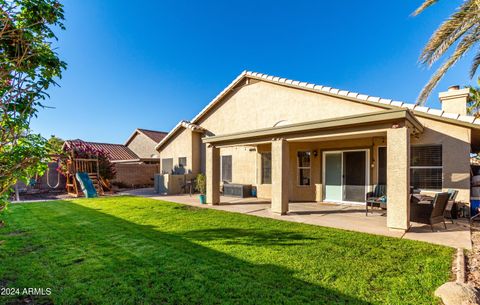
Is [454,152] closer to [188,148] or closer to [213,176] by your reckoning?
[213,176]

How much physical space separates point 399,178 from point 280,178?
13.7ft

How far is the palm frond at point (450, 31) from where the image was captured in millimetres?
7658

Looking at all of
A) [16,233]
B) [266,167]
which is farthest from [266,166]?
[16,233]

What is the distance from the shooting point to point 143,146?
31.8 meters

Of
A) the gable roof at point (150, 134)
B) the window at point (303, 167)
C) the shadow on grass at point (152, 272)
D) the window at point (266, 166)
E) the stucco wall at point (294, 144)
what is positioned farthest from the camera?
the gable roof at point (150, 134)

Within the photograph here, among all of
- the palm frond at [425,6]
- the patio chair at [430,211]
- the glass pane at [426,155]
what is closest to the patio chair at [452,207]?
the glass pane at [426,155]

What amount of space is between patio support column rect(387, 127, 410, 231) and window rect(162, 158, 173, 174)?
698 inches

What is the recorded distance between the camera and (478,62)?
8711 millimetres

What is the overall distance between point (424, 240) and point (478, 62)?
6.93 metres

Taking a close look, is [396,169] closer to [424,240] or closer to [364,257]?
[424,240]

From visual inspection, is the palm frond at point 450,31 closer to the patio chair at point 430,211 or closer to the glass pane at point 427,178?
the glass pane at point 427,178

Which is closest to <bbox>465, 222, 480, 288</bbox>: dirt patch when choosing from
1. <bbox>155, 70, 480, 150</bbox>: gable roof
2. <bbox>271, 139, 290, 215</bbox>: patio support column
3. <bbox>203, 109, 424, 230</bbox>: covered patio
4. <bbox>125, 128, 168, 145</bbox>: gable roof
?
<bbox>203, 109, 424, 230</bbox>: covered patio

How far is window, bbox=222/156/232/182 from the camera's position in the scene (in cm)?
1780

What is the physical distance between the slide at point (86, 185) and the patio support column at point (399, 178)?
1816 cm
